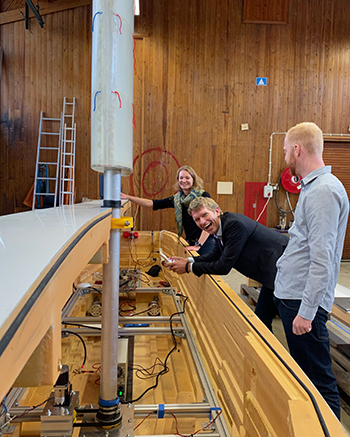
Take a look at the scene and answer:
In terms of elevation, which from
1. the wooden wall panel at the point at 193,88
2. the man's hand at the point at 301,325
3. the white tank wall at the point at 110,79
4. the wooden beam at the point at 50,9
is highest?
the wooden beam at the point at 50,9

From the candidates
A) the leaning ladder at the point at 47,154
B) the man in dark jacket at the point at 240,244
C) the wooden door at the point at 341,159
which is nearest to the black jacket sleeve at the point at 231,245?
the man in dark jacket at the point at 240,244

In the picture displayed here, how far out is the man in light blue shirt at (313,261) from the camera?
1273 mm

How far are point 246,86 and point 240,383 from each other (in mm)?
5900

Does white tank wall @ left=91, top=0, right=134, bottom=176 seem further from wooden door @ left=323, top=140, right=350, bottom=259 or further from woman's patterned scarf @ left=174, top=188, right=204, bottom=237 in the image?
wooden door @ left=323, top=140, right=350, bottom=259

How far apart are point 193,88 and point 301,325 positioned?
5565 mm

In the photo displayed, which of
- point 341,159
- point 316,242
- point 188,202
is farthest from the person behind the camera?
point 341,159

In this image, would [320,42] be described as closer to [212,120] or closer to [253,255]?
[212,120]

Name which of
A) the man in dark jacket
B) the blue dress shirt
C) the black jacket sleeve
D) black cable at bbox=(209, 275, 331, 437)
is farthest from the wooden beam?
black cable at bbox=(209, 275, 331, 437)

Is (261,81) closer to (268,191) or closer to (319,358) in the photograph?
(268,191)

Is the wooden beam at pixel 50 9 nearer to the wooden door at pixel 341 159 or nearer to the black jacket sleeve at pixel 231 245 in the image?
the wooden door at pixel 341 159

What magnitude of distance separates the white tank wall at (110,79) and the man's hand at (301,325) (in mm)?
906

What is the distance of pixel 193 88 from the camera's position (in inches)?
241

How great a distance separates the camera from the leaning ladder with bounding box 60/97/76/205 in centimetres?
578

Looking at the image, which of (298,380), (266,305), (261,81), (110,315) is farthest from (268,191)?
(298,380)
